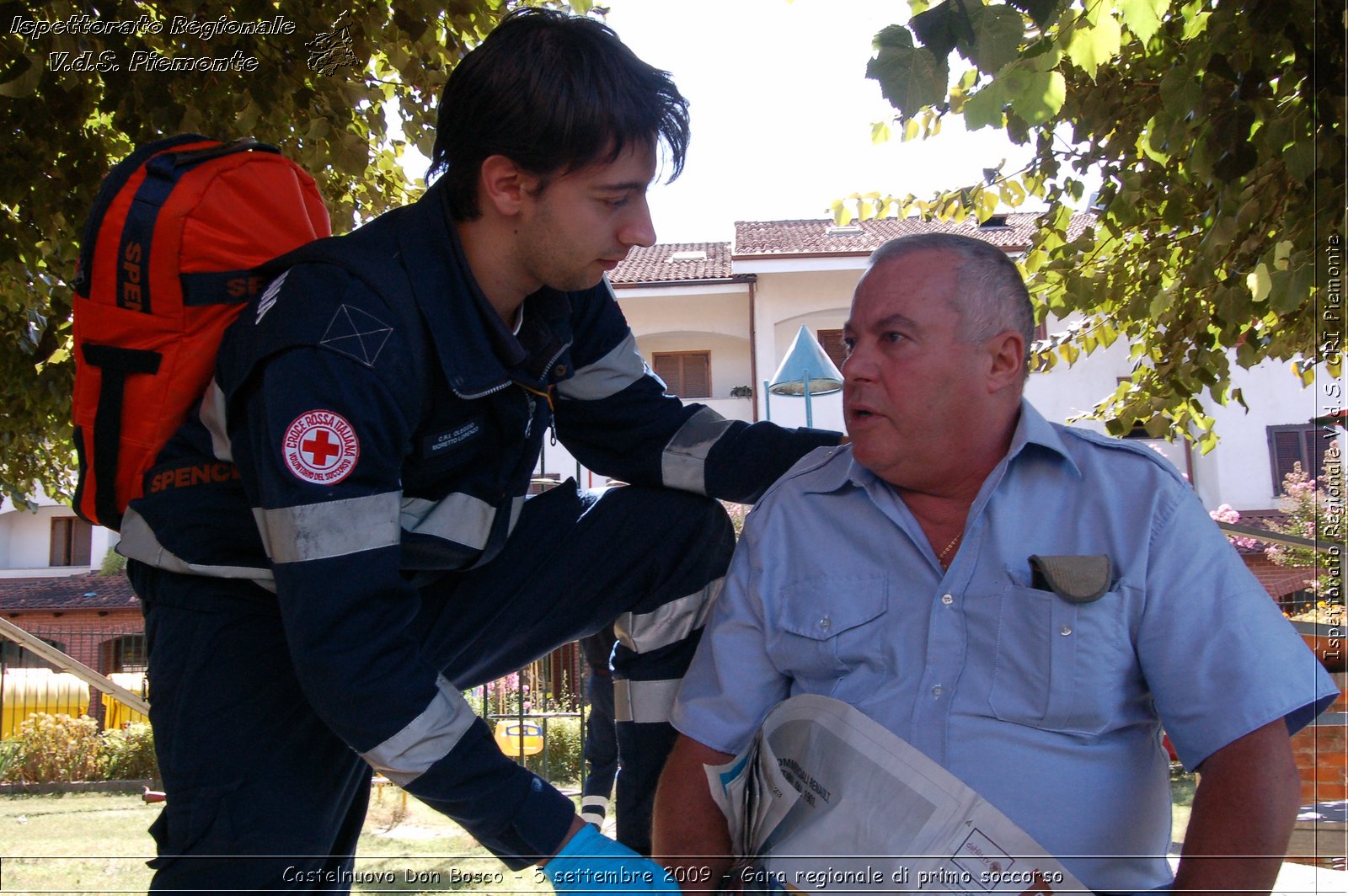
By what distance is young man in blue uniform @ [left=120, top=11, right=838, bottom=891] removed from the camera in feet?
5.99

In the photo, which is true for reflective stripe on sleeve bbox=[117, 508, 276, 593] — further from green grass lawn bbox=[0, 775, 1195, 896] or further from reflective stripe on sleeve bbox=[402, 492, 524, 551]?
green grass lawn bbox=[0, 775, 1195, 896]

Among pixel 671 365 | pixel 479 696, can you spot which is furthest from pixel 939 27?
pixel 671 365

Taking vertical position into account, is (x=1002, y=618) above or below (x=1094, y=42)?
below

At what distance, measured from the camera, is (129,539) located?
2102mm

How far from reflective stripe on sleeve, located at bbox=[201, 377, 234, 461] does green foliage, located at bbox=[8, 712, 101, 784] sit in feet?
42.7

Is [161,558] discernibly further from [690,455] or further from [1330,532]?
[1330,532]

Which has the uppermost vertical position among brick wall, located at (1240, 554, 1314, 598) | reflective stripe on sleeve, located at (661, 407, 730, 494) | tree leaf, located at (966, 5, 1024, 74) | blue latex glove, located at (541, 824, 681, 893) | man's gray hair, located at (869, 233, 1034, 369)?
tree leaf, located at (966, 5, 1024, 74)

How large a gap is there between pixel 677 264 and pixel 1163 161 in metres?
20.0

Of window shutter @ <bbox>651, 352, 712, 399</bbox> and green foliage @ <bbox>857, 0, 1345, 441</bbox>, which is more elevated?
window shutter @ <bbox>651, 352, 712, 399</bbox>

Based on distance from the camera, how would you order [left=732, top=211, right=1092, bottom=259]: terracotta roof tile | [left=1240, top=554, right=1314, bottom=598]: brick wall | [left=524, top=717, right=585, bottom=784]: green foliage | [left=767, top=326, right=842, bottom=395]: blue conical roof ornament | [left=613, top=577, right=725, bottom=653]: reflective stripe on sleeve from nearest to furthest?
1. [left=613, top=577, right=725, bottom=653]: reflective stripe on sleeve
2. [left=1240, top=554, right=1314, bottom=598]: brick wall
3. [left=524, top=717, right=585, bottom=784]: green foliage
4. [left=767, top=326, right=842, bottom=395]: blue conical roof ornament
5. [left=732, top=211, right=1092, bottom=259]: terracotta roof tile

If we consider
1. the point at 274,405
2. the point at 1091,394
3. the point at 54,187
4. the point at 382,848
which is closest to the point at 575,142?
the point at 274,405

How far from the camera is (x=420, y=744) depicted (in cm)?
180

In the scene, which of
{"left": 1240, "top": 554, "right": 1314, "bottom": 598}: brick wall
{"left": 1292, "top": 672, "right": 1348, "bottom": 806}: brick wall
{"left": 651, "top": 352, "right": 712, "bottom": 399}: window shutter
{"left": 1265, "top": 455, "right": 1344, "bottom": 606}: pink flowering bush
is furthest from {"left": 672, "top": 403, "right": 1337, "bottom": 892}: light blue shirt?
{"left": 651, "top": 352, "right": 712, "bottom": 399}: window shutter

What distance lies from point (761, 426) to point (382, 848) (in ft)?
15.5
